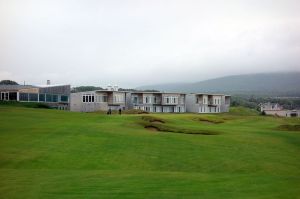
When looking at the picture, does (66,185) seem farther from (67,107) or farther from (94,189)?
(67,107)

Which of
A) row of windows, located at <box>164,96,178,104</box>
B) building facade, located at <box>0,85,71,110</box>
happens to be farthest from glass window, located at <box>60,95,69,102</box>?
row of windows, located at <box>164,96,178,104</box>

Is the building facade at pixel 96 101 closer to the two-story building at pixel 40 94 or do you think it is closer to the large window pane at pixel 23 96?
the two-story building at pixel 40 94

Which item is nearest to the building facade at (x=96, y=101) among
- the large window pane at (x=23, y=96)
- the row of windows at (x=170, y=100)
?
the large window pane at (x=23, y=96)

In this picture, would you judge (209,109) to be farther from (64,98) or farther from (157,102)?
(64,98)

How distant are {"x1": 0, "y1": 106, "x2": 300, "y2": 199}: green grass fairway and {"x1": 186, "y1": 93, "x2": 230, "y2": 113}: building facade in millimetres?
67967

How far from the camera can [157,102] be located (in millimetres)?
110250

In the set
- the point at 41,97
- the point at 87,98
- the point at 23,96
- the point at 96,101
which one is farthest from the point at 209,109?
the point at 23,96

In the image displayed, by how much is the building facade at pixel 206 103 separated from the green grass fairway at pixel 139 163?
68.0 metres

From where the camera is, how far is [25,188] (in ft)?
63.4

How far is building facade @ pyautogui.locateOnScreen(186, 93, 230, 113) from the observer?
115700 millimetres

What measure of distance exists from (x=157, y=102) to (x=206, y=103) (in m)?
15.7

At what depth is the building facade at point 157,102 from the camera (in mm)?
107188

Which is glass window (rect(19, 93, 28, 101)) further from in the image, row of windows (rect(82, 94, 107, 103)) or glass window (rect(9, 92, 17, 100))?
row of windows (rect(82, 94, 107, 103))

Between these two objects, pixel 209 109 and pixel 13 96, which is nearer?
pixel 13 96
